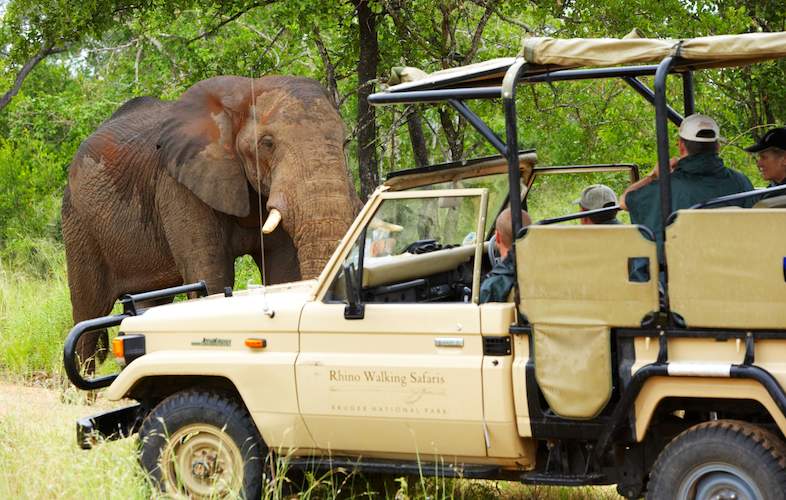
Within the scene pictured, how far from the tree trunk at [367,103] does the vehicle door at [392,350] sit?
601cm

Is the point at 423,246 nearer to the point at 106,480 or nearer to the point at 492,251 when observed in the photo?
the point at 492,251

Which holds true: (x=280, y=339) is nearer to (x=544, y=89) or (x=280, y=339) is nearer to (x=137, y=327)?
(x=137, y=327)

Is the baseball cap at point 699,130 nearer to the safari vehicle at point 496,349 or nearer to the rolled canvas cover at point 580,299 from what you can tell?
the safari vehicle at point 496,349

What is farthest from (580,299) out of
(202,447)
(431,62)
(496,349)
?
(431,62)

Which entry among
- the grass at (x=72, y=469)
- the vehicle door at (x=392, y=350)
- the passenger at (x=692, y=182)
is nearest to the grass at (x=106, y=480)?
the grass at (x=72, y=469)

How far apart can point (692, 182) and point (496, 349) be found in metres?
1.20

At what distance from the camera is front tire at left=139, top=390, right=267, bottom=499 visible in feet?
21.3

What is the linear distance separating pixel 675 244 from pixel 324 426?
6.10 ft

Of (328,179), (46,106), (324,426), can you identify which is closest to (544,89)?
(328,179)

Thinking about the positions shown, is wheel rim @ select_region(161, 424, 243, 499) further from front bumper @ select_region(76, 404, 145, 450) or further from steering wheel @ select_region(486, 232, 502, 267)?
steering wheel @ select_region(486, 232, 502, 267)

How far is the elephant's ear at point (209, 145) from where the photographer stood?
36.6 ft

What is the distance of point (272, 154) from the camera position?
35.5 feet

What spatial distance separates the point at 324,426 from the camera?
6.25 metres

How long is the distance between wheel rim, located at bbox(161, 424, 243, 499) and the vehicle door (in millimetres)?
493
